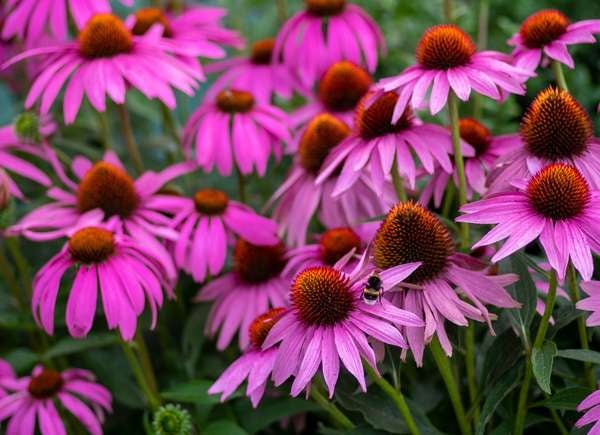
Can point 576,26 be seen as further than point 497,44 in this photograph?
No

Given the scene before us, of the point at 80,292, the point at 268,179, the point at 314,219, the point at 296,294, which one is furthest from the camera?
the point at 268,179

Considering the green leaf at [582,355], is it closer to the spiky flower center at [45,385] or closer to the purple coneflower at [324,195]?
the purple coneflower at [324,195]

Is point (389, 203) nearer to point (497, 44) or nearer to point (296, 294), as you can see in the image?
point (296, 294)

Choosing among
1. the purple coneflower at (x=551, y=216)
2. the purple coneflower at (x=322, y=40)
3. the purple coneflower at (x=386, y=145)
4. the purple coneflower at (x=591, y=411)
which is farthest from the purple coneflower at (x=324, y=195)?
the purple coneflower at (x=591, y=411)

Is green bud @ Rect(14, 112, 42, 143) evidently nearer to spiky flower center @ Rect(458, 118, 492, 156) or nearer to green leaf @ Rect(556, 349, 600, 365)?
spiky flower center @ Rect(458, 118, 492, 156)

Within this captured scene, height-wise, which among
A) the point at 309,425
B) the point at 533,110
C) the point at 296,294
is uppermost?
the point at 533,110

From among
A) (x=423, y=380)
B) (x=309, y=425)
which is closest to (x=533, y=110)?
(x=423, y=380)

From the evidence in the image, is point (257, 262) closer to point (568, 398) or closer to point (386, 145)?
point (386, 145)
